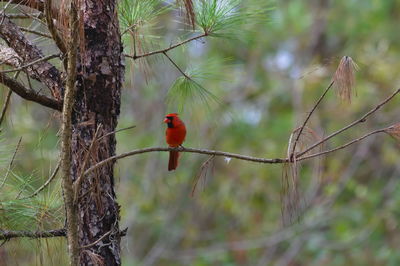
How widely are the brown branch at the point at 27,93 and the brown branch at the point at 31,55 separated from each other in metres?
0.03

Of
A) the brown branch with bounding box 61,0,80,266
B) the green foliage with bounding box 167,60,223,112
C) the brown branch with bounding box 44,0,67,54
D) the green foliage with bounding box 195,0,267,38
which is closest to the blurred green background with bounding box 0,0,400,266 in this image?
the green foliage with bounding box 167,60,223,112

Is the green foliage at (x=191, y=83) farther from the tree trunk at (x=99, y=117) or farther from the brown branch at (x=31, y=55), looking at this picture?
the brown branch at (x=31, y=55)

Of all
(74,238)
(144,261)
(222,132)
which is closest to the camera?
(74,238)

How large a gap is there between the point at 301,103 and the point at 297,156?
4.74m

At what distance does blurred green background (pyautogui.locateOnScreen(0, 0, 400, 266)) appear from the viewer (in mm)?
6398

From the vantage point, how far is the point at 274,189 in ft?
22.7

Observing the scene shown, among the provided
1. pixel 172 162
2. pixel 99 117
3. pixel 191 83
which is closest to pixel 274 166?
pixel 172 162

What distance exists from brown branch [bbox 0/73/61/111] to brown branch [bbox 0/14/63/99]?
27 millimetres

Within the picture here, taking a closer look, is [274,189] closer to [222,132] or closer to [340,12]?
[222,132]

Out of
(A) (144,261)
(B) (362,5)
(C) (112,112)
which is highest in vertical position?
(B) (362,5)

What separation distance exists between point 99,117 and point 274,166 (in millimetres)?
4825

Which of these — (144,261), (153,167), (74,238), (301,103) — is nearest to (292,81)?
(301,103)

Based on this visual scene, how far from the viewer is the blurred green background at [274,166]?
6.40m

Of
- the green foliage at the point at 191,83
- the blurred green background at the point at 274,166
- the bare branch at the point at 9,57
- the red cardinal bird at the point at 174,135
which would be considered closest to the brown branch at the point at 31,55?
the bare branch at the point at 9,57
